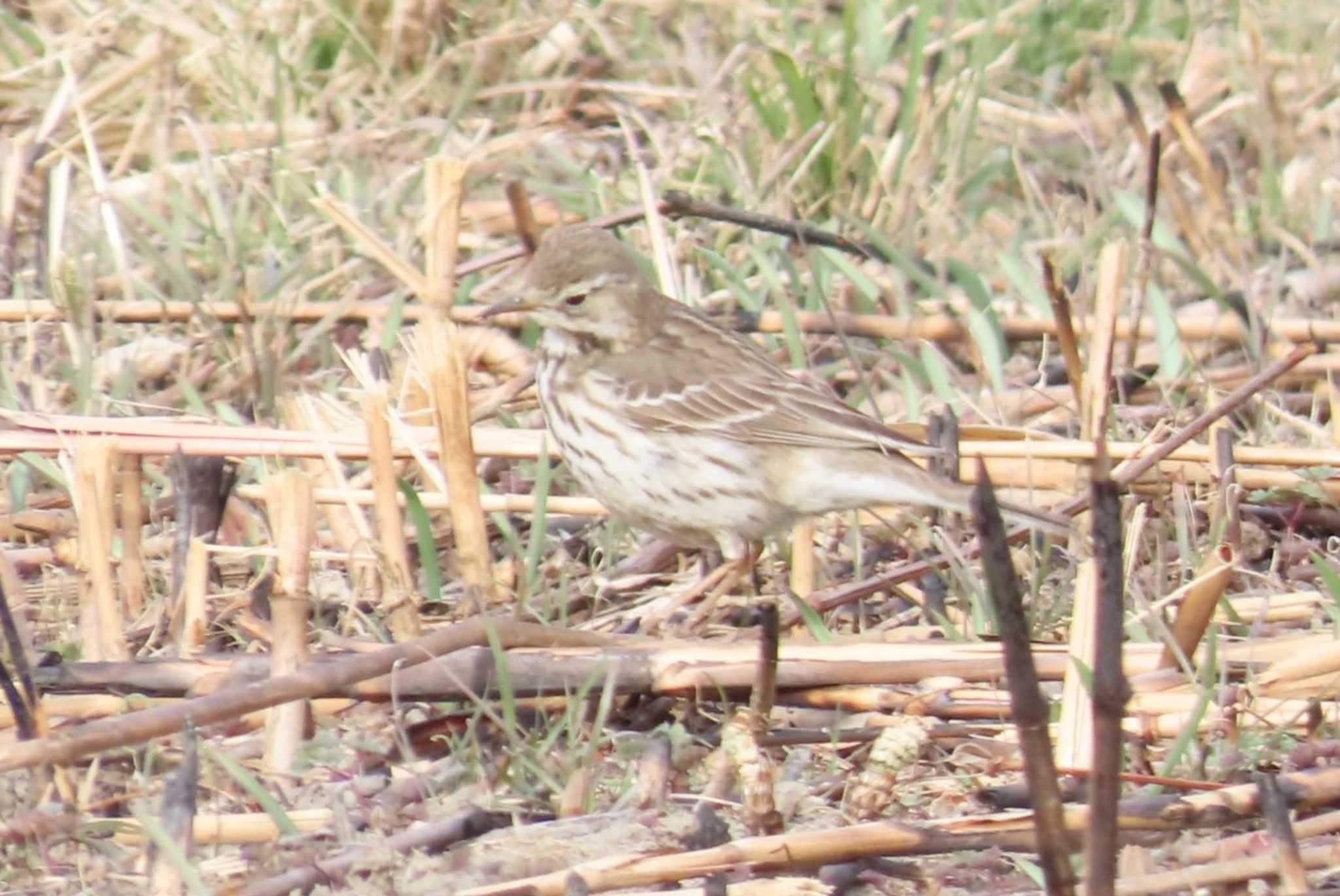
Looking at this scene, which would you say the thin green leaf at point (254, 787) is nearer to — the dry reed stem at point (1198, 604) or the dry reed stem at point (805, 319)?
the dry reed stem at point (1198, 604)

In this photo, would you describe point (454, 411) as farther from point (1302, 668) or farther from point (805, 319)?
point (1302, 668)

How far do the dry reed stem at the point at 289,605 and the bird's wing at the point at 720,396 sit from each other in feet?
4.43

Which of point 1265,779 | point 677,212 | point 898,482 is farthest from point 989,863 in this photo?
point 677,212

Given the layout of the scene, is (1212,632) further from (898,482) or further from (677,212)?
(677,212)

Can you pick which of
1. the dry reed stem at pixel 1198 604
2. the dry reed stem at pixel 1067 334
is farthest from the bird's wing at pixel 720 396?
the dry reed stem at pixel 1198 604

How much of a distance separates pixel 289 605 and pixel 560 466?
5.01 feet

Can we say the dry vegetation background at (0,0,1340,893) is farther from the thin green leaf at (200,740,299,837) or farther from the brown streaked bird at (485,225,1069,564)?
the brown streaked bird at (485,225,1069,564)

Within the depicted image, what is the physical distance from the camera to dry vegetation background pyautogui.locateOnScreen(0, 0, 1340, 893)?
314 cm

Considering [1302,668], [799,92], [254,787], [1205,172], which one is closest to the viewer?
[254,787]

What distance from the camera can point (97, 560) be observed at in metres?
3.88

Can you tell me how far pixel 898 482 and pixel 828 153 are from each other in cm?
178

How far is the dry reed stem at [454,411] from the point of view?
411 centimetres

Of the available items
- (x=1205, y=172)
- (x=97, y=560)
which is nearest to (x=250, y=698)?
A: (x=97, y=560)

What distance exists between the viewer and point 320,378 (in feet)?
17.5
